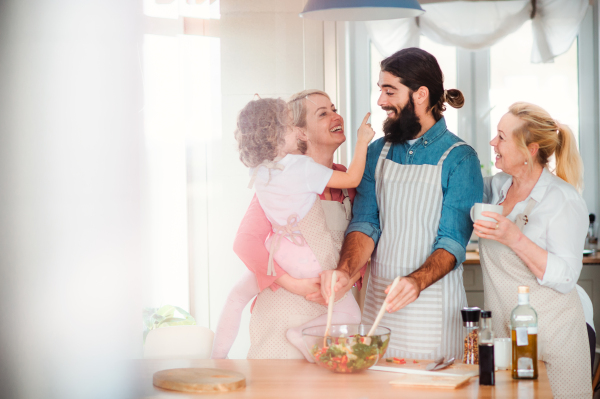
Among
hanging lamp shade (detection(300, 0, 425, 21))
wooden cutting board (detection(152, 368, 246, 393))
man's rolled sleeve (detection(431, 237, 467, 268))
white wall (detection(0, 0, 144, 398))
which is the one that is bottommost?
wooden cutting board (detection(152, 368, 246, 393))

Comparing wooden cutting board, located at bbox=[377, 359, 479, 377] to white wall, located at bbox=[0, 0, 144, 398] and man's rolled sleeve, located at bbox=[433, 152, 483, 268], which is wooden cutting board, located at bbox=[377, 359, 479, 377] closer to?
man's rolled sleeve, located at bbox=[433, 152, 483, 268]

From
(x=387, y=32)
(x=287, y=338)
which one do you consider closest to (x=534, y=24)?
(x=387, y=32)

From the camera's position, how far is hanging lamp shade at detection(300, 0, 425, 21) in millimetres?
2037

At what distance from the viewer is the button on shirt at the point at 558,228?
6.14 feet

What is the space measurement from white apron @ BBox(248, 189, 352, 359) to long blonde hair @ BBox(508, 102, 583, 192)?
74cm

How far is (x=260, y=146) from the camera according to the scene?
202 centimetres

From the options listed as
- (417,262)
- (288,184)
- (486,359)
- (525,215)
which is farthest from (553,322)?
(288,184)

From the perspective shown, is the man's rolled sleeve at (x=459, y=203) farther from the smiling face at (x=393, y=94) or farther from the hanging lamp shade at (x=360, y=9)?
the hanging lamp shade at (x=360, y=9)

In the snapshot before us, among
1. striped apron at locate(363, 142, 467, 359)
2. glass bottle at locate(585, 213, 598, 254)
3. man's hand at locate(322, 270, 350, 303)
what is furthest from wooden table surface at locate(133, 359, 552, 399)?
glass bottle at locate(585, 213, 598, 254)

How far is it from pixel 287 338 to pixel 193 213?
0.97 m

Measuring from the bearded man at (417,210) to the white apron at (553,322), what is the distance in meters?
0.15

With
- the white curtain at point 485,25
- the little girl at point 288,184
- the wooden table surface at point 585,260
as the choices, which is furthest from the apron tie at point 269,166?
the white curtain at point 485,25

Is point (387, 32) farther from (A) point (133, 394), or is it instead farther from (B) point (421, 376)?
(A) point (133, 394)

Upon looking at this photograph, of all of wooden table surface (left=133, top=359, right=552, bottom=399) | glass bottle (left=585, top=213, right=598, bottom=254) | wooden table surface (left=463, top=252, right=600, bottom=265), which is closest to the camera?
wooden table surface (left=133, top=359, right=552, bottom=399)
